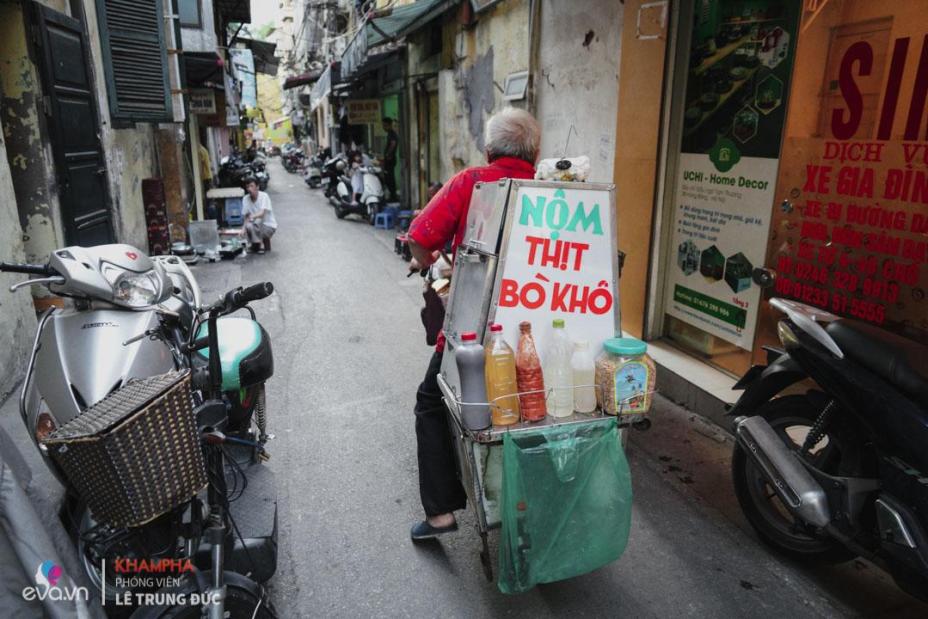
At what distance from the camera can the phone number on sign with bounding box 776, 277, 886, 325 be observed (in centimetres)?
353

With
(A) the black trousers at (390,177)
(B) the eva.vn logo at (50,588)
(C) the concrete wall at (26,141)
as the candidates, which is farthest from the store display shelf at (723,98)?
(A) the black trousers at (390,177)

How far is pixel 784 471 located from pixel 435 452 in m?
1.53

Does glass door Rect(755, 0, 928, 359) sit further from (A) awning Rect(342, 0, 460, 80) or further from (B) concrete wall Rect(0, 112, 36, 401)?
(A) awning Rect(342, 0, 460, 80)

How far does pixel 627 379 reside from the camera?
2455 millimetres

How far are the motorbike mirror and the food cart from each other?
80.1 inches

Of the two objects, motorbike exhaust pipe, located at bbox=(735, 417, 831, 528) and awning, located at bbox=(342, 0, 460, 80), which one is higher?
awning, located at bbox=(342, 0, 460, 80)

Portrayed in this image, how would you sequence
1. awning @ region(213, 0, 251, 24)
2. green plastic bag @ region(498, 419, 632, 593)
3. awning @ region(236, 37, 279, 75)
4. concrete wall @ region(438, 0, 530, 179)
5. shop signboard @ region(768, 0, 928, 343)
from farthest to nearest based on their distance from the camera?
awning @ region(236, 37, 279, 75) → awning @ region(213, 0, 251, 24) → concrete wall @ region(438, 0, 530, 179) → shop signboard @ region(768, 0, 928, 343) → green plastic bag @ region(498, 419, 632, 593)

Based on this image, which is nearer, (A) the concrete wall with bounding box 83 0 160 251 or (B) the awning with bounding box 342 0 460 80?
(A) the concrete wall with bounding box 83 0 160 251

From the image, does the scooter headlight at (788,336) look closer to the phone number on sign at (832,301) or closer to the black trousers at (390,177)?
the phone number on sign at (832,301)

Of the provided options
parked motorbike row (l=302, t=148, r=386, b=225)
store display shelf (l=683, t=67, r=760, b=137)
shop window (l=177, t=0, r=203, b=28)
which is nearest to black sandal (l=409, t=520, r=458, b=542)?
store display shelf (l=683, t=67, r=760, b=137)

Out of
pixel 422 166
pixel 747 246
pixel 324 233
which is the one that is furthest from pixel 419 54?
pixel 747 246

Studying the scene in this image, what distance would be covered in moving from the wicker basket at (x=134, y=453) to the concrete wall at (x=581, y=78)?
14.7 ft

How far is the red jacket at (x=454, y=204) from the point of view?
2859 mm

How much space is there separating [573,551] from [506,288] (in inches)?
42.2
